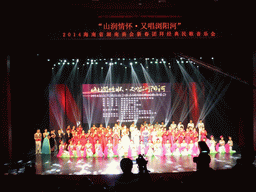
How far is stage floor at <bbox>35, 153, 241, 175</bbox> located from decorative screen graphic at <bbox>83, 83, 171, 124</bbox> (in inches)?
100

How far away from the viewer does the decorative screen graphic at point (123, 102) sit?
901 cm

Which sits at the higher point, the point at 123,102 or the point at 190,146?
the point at 123,102

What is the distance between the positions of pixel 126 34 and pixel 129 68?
4.10 metres

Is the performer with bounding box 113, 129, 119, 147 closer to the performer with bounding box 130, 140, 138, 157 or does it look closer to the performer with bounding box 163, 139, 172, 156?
the performer with bounding box 130, 140, 138, 157

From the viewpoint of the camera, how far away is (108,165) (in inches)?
228

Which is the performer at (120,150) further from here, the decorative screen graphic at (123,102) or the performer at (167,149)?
the decorative screen graphic at (123,102)

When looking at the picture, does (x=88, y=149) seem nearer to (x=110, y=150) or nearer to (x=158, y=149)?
(x=110, y=150)

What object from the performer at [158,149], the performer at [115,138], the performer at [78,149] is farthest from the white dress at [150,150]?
the performer at [78,149]

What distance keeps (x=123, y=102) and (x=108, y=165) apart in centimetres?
354

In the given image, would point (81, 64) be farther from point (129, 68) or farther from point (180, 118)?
point (180, 118)

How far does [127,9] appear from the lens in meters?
4.84

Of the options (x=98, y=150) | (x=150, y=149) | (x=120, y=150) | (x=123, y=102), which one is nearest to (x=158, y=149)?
(x=150, y=149)

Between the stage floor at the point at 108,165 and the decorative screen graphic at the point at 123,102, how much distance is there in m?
2.55

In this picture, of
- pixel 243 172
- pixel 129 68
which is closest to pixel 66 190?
pixel 243 172
